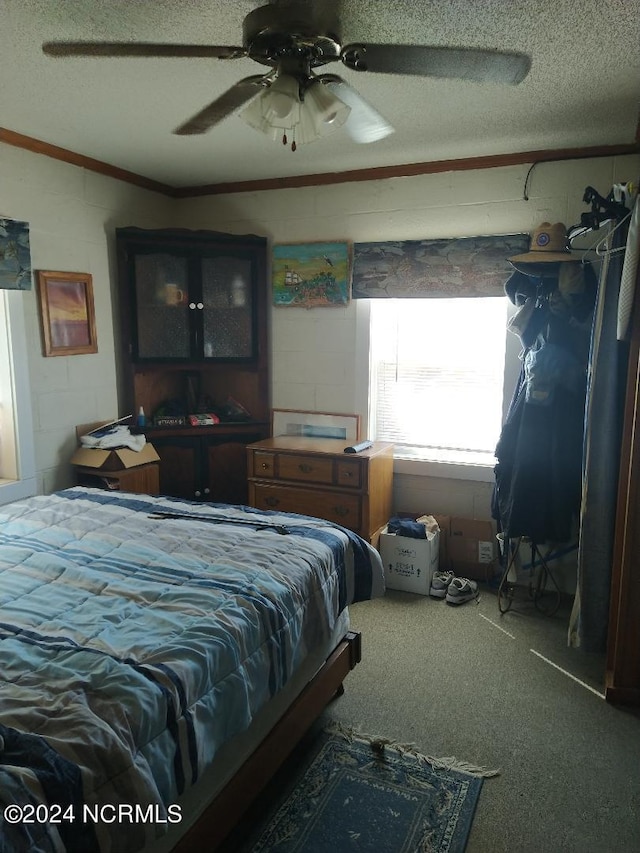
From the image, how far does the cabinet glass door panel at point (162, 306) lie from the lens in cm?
394

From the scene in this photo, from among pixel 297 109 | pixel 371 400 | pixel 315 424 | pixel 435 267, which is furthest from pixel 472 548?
pixel 297 109

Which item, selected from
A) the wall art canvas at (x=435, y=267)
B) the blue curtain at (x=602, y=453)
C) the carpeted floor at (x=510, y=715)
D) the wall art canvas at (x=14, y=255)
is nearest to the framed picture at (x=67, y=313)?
the wall art canvas at (x=14, y=255)

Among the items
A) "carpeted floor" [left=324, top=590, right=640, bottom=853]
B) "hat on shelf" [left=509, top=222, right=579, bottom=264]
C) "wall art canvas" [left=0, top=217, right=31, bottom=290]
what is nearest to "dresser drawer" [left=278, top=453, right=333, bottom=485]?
"carpeted floor" [left=324, top=590, right=640, bottom=853]

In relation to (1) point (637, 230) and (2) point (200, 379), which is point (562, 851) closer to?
(1) point (637, 230)

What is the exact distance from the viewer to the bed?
1187mm

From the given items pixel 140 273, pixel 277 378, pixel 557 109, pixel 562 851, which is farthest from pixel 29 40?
pixel 562 851

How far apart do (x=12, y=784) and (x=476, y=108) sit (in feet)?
9.75

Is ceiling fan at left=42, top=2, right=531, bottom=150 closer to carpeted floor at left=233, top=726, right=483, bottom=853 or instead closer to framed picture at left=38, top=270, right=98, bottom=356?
framed picture at left=38, top=270, right=98, bottom=356

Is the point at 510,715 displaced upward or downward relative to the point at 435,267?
downward

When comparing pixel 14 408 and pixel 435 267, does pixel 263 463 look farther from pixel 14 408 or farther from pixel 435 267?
pixel 435 267

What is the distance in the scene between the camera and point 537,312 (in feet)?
10.6

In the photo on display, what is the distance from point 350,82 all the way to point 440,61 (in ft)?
2.95

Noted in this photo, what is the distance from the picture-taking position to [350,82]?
2.50 meters

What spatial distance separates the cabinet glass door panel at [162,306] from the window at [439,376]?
1.28 metres
